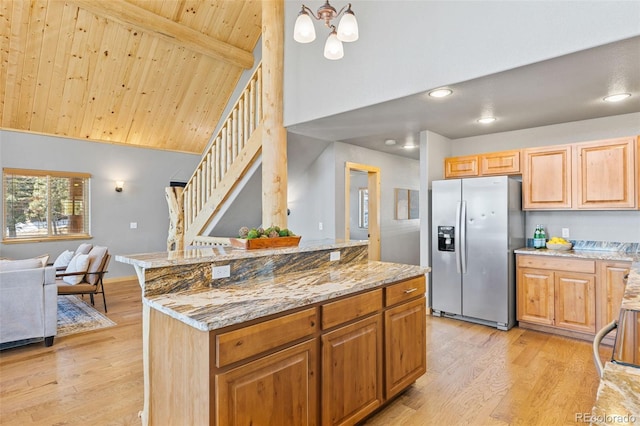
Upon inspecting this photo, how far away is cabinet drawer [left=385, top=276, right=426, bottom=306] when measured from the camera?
7.84 ft

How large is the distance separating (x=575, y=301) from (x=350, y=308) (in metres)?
2.98

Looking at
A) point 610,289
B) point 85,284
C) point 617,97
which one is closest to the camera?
point 617,97

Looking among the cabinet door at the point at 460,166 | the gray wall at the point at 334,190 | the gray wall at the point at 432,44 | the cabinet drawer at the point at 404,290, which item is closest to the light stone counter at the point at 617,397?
the cabinet drawer at the point at 404,290

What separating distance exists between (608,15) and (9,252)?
7.98m

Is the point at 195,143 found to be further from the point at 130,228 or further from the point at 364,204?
the point at 364,204

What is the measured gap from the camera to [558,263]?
3805 millimetres

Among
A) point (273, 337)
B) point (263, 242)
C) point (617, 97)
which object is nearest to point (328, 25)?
point (263, 242)

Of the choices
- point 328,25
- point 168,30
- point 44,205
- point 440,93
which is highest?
point 168,30

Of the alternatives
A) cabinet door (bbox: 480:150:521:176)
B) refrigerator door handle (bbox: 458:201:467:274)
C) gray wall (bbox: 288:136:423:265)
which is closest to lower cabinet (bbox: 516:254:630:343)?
refrigerator door handle (bbox: 458:201:467:274)

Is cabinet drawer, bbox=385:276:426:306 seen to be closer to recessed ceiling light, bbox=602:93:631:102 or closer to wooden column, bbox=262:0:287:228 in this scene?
wooden column, bbox=262:0:287:228

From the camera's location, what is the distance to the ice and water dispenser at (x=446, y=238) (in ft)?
14.4

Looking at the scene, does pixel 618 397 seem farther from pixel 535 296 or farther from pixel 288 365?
pixel 535 296

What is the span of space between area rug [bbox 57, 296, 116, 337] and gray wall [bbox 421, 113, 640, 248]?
454 cm

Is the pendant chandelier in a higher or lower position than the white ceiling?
higher
